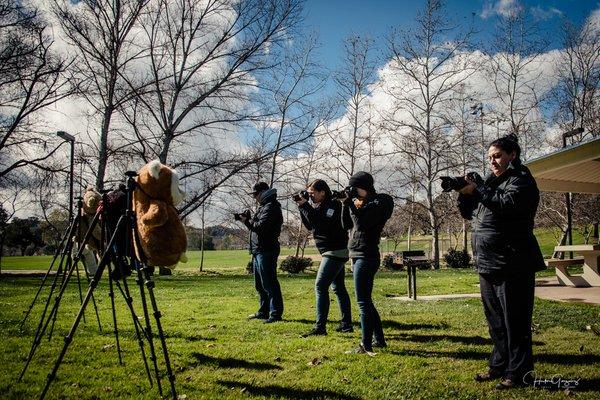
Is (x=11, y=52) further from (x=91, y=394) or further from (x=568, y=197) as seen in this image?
(x=568, y=197)

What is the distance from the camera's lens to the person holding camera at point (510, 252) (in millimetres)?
3176

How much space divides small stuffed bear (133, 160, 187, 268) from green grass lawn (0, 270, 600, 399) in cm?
121

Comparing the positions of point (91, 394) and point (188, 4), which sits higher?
point (188, 4)

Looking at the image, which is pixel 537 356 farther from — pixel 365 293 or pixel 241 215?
pixel 241 215

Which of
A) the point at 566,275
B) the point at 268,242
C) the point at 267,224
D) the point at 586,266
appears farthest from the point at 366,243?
the point at 566,275

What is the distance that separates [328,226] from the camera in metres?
5.20

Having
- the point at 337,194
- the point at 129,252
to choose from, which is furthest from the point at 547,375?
the point at 129,252

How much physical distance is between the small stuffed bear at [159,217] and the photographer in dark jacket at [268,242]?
2950mm

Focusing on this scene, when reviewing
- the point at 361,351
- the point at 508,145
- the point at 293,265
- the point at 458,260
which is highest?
the point at 508,145

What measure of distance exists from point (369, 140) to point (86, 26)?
17961 millimetres

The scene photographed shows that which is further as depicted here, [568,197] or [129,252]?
[568,197]

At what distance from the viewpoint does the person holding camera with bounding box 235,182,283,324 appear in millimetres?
6215

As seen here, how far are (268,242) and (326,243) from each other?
1.49 meters

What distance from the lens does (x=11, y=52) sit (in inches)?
520
